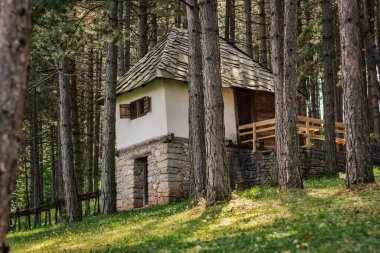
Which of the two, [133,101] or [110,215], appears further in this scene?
[133,101]

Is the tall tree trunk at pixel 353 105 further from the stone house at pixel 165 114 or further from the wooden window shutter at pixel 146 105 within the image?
the wooden window shutter at pixel 146 105

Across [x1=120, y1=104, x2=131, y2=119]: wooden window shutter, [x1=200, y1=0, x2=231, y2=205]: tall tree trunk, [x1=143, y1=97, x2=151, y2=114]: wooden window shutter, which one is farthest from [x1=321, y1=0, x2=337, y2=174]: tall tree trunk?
[x1=120, y1=104, x2=131, y2=119]: wooden window shutter

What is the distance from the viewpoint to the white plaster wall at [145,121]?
22047mm

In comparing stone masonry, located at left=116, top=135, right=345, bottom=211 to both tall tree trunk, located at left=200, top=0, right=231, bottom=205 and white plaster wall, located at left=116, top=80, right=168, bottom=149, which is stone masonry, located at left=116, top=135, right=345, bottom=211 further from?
tall tree trunk, located at left=200, top=0, right=231, bottom=205

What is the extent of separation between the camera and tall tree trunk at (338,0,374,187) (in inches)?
506

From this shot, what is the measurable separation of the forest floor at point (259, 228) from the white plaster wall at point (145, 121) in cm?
719

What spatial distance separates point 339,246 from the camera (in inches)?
259

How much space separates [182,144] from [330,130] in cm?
595

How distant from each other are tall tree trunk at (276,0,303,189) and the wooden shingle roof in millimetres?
7354

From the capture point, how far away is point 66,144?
1772cm

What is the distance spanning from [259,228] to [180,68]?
13846mm

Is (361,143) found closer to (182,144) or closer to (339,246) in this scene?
(339,246)

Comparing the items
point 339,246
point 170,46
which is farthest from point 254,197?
point 170,46

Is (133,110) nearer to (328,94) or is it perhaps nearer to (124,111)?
(124,111)
